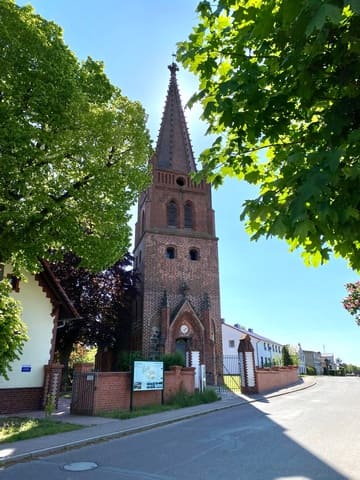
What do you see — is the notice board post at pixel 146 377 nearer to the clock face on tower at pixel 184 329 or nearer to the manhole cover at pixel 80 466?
the manhole cover at pixel 80 466

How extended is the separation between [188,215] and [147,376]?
1829 cm

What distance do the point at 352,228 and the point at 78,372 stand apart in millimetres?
14592

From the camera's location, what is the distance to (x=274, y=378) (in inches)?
Result: 1080

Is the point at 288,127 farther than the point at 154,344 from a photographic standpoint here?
No

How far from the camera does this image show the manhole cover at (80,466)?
7148 mm

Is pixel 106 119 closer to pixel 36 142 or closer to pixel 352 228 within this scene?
pixel 36 142

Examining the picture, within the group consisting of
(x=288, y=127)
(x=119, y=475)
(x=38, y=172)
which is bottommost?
(x=119, y=475)

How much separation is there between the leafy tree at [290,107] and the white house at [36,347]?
44.8ft

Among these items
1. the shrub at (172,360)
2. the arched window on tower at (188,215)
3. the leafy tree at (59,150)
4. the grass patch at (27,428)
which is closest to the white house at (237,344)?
the arched window on tower at (188,215)

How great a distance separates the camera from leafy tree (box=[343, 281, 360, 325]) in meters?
22.2

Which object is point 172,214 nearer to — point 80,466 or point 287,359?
point 287,359

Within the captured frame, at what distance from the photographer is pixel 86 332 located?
2317 centimetres

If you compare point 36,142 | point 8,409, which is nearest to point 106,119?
point 36,142

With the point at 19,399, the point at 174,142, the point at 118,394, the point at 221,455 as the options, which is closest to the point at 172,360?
the point at 118,394
